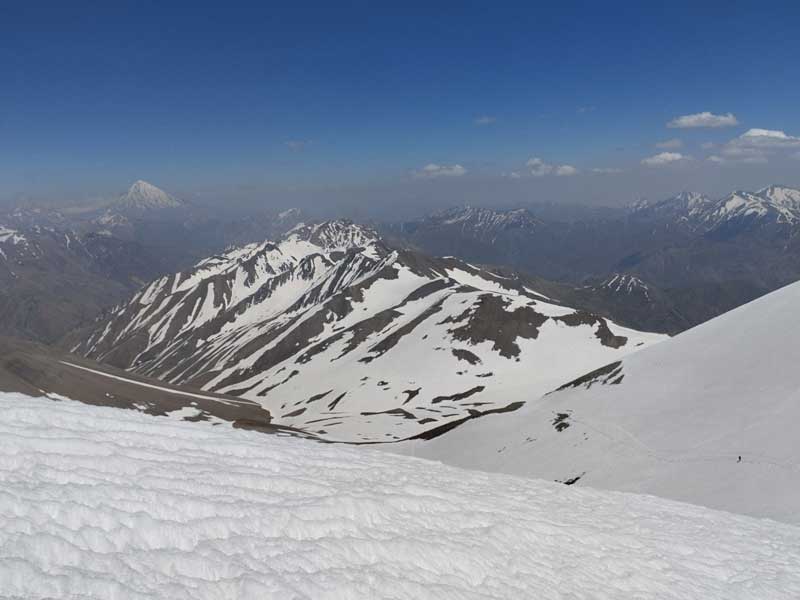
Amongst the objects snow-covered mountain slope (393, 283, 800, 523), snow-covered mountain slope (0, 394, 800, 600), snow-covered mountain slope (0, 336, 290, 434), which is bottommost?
snow-covered mountain slope (0, 336, 290, 434)

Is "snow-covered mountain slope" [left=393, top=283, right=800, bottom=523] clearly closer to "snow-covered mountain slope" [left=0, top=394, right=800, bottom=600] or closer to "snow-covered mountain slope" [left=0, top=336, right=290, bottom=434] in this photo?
"snow-covered mountain slope" [left=0, top=394, right=800, bottom=600]

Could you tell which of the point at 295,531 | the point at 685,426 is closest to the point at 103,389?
the point at 685,426

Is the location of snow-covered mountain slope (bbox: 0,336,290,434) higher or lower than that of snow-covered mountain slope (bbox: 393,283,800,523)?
lower

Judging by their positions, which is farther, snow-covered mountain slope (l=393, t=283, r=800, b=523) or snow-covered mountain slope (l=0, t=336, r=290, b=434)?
snow-covered mountain slope (l=0, t=336, r=290, b=434)

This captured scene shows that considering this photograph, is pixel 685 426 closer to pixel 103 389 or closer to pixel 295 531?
pixel 295 531

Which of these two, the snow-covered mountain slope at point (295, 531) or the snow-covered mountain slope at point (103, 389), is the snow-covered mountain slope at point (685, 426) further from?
the snow-covered mountain slope at point (103, 389)

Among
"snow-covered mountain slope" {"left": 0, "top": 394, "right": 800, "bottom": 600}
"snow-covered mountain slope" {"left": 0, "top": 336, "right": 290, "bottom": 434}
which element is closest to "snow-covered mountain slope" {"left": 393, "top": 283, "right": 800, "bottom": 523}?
"snow-covered mountain slope" {"left": 0, "top": 394, "right": 800, "bottom": 600}

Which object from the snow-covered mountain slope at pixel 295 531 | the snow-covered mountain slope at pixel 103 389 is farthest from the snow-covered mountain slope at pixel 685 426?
the snow-covered mountain slope at pixel 103 389

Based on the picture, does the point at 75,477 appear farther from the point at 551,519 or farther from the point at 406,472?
the point at 551,519
